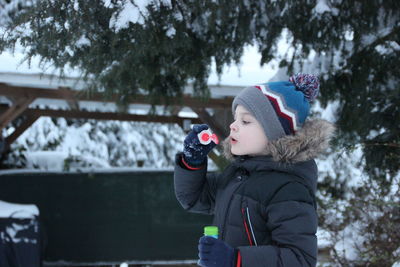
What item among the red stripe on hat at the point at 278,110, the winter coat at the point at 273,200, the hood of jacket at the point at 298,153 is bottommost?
the winter coat at the point at 273,200

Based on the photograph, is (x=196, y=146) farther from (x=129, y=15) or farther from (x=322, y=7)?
(x=322, y=7)

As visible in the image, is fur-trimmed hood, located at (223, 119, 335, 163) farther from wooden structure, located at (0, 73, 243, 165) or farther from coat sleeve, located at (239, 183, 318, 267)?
wooden structure, located at (0, 73, 243, 165)

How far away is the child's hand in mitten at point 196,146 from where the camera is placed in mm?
1816

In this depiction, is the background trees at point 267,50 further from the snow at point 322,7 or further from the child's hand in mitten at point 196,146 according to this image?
the child's hand in mitten at point 196,146

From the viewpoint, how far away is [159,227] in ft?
25.1

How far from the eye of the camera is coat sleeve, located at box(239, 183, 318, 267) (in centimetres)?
152

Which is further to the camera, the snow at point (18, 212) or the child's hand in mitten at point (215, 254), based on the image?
the snow at point (18, 212)

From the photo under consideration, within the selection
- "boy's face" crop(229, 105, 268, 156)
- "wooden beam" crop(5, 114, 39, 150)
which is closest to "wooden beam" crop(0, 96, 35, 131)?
"wooden beam" crop(5, 114, 39, 150)

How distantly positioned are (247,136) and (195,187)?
0.32 metres

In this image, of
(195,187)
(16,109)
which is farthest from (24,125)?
(195,187)

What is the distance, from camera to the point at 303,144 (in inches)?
68.6

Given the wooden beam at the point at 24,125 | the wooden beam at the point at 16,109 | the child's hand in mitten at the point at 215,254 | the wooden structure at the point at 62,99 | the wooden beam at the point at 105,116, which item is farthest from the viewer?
the wooden beam at the point at 105,116

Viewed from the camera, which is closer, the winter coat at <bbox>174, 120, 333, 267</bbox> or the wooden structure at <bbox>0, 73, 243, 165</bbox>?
the winter coat at <bbox>174, 120, 333, 267</bbox>

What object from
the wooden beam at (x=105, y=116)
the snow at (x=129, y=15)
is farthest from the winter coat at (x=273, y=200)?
the wooden beam at (x=105, y=116)
